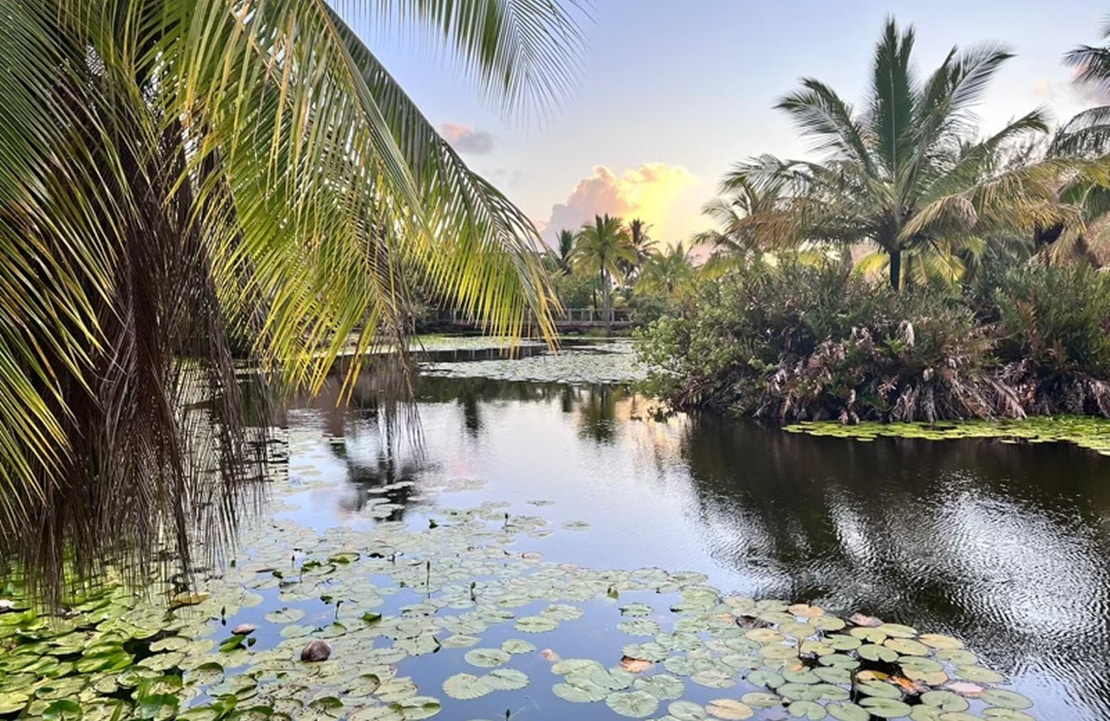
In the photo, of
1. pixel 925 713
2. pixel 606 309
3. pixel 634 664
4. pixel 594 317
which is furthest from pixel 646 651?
pixel 594 317

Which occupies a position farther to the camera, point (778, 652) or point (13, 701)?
point (778, 652)

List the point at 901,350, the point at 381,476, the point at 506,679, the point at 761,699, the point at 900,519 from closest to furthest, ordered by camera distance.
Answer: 1. the point at 761,699
2. the point at 506,679
3. the point at 900,519
4. the point at 381,476
5. the point at 901,350

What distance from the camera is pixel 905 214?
38.9 ft

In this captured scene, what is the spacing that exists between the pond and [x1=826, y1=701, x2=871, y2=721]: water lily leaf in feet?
0.04

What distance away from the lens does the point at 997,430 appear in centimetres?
835

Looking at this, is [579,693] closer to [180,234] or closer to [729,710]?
[729,710]

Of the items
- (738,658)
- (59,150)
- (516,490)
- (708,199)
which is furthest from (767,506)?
(708,199)

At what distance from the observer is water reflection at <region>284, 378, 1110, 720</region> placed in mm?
3559

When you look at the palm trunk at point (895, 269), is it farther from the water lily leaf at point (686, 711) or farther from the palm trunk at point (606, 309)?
the palm trunk at point (606, 309)

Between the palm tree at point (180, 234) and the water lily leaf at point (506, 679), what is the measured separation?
1.45 m

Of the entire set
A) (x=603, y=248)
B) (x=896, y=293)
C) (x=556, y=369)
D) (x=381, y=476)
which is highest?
(x=603, y=248)

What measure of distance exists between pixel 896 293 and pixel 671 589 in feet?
26.5

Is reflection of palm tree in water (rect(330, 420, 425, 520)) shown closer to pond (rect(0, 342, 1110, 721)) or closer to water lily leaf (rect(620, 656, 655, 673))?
pond (rect(0, 342, 1110, 721))

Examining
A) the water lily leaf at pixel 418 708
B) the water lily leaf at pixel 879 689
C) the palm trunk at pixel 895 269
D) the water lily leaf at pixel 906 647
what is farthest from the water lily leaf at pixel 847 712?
the palm trunk at pixel 895 269
